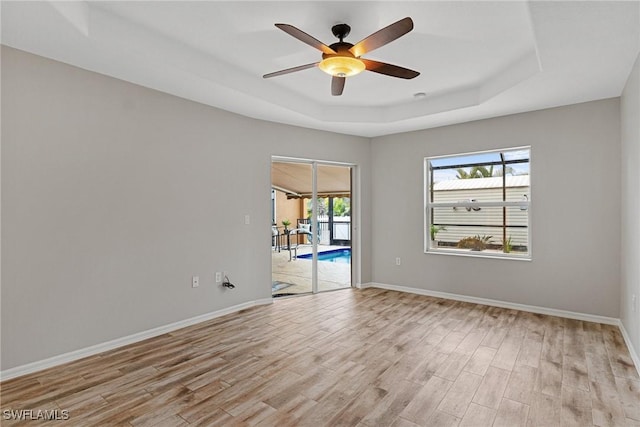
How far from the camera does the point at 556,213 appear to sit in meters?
4.08

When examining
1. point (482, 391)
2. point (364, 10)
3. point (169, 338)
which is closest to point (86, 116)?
point (169, 338)

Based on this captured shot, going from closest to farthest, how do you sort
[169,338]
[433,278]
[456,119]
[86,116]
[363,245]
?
[86,116] < [169,338] < [456,119] < [433,278] < [363,245]

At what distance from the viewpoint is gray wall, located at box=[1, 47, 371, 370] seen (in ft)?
8.69

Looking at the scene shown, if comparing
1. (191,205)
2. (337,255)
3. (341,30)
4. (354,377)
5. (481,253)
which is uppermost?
(341,30)

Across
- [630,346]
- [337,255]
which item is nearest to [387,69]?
[630,346]

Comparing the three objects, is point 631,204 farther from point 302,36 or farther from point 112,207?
point 112,207

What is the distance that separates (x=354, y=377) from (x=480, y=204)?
3.21m

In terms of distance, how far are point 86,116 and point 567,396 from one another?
435cm

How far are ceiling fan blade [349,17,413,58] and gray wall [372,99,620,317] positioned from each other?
289 centimetres

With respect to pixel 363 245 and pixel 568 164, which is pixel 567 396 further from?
pixel 363 245

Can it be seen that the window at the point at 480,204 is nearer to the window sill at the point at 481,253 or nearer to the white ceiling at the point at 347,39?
the window sill at the point at 481,253

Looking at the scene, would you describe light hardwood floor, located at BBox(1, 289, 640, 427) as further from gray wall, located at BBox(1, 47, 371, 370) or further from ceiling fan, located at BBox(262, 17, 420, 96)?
ceiling fan, located at BBox(262, 17, 420, 96)

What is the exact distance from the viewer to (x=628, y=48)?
101 inches

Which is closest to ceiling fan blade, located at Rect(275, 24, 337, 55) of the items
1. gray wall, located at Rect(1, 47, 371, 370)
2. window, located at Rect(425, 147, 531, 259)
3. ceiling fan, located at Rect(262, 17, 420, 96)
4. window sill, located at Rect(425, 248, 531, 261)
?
ceiling fan, located at Rect(262, 17, 420, 96)
